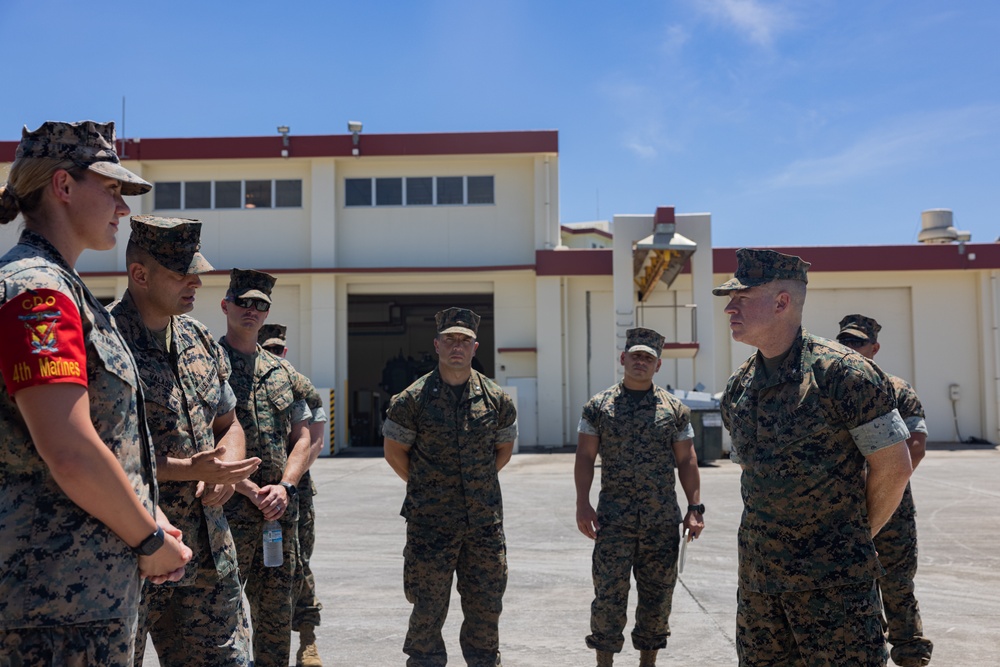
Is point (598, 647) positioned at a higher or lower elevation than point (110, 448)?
lower

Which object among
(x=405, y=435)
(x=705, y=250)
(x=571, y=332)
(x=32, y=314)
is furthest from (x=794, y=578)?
(x=571, y=332)

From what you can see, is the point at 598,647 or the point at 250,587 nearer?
the point at 250,587

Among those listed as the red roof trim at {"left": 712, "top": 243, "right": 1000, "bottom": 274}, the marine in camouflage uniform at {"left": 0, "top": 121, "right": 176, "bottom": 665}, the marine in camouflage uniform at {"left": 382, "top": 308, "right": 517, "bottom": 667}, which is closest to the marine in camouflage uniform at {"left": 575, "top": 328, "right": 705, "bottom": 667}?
the marine in camouflage uniform at {"left": 382, "top": 308, "right": 517, "bottom": 667}

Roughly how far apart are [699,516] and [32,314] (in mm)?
4405

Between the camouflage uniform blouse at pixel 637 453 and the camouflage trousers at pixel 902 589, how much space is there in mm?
1241

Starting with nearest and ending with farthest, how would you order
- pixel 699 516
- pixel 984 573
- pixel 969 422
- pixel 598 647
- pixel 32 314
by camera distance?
pixel 32 314
pixel 598 647
pixel 699 516
pixel 984 573
pixel 969 422

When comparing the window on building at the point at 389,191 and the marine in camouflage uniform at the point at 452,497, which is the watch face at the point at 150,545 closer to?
the marine in camouflage uniform at the point at 452,497

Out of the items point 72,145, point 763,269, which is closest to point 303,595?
point 763,269

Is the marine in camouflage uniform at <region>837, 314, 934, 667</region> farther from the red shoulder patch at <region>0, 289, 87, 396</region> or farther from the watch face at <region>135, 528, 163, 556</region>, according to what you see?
the red shoulder patch at <region>0, 289, 87, 396</region>

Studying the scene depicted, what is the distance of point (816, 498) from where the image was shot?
3561 millimetres

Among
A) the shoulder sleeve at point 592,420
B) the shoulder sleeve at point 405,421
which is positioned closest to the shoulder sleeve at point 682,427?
the shoulder sleeve at point 592,420

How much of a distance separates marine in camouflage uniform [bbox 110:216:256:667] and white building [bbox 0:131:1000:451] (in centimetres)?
1902

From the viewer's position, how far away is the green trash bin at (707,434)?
18.3 m

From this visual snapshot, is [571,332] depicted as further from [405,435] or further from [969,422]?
[405,435]
